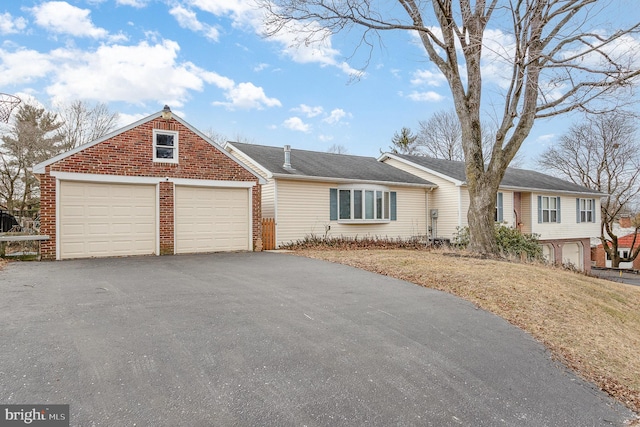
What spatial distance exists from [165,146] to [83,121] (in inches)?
665

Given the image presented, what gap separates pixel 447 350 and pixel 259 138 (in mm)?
37451

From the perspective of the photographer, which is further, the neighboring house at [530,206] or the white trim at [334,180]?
the neighboring house at [530,206]

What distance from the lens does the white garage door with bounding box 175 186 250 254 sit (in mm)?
12242

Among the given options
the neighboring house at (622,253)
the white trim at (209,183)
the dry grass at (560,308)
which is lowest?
the neighboring house at (622,253)

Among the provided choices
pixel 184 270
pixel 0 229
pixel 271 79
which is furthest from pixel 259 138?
pixel 184 270

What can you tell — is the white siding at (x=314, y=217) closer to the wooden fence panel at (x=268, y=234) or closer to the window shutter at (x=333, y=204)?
the window shutter at (x=333, y=204)

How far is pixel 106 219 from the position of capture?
11.1m

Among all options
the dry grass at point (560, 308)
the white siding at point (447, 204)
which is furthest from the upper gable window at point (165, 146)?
the white siding at point (447, 204)

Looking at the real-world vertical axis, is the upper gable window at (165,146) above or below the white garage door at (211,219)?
above

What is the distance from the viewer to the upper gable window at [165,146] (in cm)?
1182

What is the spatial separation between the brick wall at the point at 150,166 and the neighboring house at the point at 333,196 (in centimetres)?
159

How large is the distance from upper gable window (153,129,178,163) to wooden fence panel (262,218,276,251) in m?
3.82

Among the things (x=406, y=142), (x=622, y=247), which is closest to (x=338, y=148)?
(x=406, y=142)

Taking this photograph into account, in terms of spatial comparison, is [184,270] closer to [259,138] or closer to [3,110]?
[3,110]
